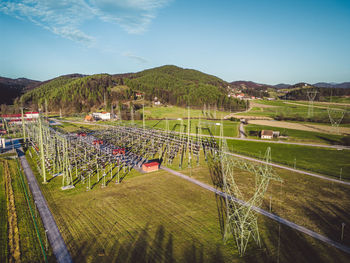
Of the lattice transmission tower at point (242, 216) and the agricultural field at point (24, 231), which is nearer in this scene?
the agricultural field at point (24, 231)

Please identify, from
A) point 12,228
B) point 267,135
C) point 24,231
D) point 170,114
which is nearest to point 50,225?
point 24,231

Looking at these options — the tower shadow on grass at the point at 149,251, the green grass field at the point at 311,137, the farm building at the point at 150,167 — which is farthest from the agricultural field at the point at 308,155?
the tower shadow on grass at the point at 149,251

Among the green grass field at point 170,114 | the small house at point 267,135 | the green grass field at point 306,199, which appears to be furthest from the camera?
the green grass field at point 170,114

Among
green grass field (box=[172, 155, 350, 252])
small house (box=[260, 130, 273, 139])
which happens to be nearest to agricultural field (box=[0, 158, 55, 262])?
green grass field (box=[172, 155, 350, 252])

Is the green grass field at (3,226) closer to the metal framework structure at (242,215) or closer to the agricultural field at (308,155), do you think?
the metal framework structure at (242,215)

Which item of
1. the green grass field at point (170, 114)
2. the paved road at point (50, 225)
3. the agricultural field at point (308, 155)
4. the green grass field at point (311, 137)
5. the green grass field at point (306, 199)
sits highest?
the green grass field at point (170, 114)

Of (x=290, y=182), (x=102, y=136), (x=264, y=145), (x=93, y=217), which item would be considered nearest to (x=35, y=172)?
(x=93, y=217)

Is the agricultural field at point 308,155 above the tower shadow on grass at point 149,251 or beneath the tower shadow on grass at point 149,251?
above
